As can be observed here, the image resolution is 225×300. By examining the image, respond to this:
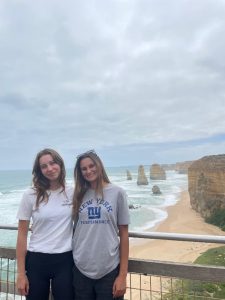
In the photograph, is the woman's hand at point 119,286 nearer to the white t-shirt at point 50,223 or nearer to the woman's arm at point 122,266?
the woman's arm at point 122,266

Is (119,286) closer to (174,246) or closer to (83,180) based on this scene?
(83,180)

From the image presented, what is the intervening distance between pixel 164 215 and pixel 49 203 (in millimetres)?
32879

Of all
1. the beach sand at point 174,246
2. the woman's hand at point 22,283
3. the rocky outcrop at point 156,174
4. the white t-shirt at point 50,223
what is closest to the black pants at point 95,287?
the white t-shirt at point 50,223

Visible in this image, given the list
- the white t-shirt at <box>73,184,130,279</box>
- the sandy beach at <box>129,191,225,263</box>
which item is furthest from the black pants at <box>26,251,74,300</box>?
the sandy beach at <box>129,191,225,263</box>

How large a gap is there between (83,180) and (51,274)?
0.74m

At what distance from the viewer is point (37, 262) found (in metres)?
2.53

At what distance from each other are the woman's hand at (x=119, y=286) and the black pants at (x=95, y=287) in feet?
0.08

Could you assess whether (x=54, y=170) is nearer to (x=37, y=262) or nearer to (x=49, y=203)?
(x=49, y=203)

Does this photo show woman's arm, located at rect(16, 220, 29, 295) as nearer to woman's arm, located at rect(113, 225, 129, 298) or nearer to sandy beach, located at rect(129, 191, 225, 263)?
woman's arm, located at rect(113, 225, 129, 298)

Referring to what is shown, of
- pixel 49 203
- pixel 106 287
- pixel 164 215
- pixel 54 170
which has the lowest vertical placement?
pixel 164 215

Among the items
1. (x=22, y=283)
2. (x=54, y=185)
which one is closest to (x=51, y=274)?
(x=22, y=283)

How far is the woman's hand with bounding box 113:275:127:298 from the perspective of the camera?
7.92 feet

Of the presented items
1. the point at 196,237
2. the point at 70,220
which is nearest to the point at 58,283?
the point at 70,220

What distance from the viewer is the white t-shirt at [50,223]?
8.33 feet
